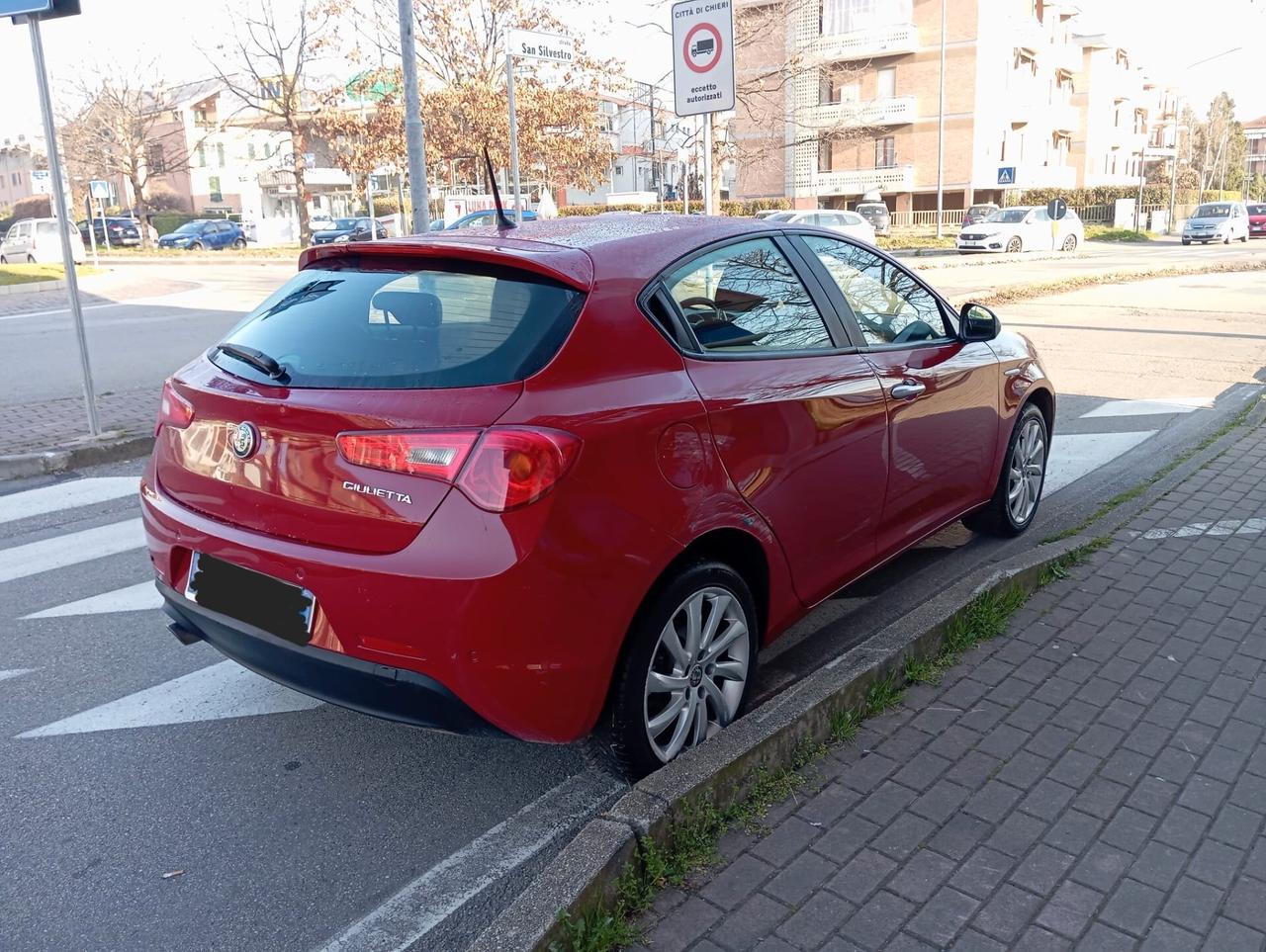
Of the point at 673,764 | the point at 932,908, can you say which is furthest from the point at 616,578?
the point at 932,908

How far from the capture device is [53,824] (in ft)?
10.4

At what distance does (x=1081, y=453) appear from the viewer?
7.40 metres

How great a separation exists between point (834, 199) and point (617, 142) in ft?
71.5

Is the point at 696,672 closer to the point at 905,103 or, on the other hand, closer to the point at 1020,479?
the point at 1020,479

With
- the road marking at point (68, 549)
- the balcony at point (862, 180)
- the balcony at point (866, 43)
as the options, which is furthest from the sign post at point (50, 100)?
the balcony at point (862, 180)

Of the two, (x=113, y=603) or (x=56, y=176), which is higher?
(x=56, y=176)

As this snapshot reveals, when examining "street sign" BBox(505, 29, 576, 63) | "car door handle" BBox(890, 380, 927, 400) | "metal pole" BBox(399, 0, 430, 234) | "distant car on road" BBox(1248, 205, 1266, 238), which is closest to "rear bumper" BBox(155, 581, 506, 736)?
"car door handle" BBox(890, 380, 927, 400)

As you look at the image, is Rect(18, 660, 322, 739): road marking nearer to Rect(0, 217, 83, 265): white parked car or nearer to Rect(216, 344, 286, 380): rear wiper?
Rect(216, 344, 286, 380): rear wiper

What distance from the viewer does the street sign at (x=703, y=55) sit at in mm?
8766

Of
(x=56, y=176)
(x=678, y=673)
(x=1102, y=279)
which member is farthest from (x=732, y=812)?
(x=1102, y=279)

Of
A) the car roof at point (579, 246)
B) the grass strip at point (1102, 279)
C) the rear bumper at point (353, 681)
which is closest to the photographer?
the rear bumper at point (353, 681)

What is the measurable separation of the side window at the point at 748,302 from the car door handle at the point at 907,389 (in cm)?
41

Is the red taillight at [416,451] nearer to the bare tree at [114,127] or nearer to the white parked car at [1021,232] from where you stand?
the white parked car at [1021,232]

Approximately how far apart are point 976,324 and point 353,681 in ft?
10.6
